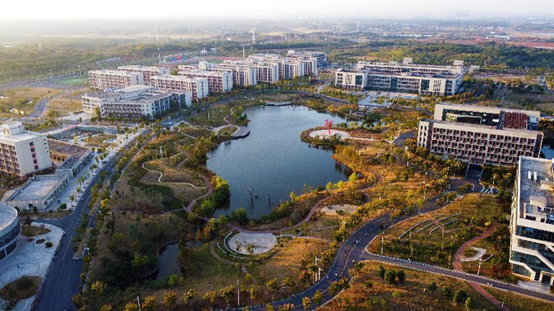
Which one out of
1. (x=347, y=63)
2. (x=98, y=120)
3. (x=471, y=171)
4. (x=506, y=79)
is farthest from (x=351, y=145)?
(x=347, y=63)

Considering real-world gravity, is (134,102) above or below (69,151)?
above

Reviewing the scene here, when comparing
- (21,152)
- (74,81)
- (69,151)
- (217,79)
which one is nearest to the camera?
(21,152)

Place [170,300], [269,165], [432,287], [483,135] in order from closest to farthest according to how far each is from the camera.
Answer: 1. [170,300]
2. [432,287]
3. [483,135]
4. [269,165]

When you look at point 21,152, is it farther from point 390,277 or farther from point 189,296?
point 390,277

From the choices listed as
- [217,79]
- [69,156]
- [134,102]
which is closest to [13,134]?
[69,156]

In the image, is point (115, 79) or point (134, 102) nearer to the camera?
point (134, 102)

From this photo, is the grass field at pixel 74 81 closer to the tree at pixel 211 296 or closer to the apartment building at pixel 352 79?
the apartment building at pixel 352 79

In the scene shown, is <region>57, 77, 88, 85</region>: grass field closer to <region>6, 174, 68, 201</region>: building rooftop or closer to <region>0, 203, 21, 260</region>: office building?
<region>6, 174, 68, 201</region>: building rooftop
